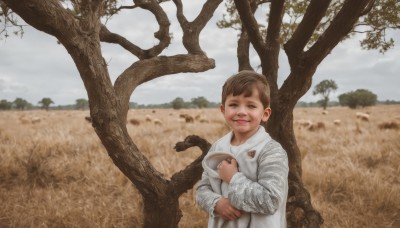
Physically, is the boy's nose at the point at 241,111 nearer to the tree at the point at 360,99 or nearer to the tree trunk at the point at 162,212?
the tree trunk at the point at 162,212

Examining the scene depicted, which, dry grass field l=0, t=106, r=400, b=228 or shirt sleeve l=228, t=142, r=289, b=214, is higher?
shirt sleeve l=228, t=142, r=289, b=214

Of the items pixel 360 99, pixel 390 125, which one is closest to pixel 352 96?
pixel 360 99

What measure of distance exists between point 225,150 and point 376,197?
4.29 m

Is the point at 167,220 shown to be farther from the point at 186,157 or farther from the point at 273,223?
the point at 186,157

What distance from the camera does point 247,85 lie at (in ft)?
7.29

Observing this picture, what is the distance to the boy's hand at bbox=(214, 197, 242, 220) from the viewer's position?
2111 mm

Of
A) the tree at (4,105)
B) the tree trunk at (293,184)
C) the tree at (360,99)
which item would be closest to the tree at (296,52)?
the tree trunk at (293,184)

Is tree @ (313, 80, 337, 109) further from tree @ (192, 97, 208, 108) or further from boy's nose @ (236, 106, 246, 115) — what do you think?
boy's nose @ (236, 106, 246, 115)

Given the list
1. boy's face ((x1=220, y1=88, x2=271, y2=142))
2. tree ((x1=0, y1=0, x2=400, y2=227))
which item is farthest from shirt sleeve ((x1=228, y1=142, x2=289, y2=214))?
tree ((x1=0, y1=0, x2=400, y2=227))

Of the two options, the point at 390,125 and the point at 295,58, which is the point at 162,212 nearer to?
the point at 295,58

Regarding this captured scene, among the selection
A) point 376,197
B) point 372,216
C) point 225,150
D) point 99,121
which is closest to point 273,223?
point 225,150

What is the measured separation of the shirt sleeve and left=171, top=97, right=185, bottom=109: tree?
2848 inches

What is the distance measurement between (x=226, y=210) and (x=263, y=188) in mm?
296

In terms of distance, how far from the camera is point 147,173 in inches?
128
